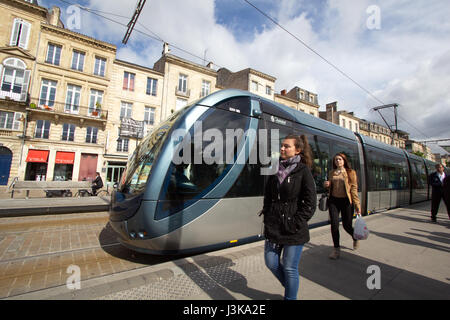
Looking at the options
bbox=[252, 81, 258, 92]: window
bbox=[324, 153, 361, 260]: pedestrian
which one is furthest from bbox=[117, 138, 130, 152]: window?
bbox=[324, 153, 361, 260]: pedestrian

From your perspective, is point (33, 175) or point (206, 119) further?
point (33, 175)

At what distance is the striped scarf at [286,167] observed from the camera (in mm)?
2115

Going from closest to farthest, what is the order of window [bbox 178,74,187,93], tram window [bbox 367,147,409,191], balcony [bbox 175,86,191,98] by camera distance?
tram window [bbox 367,147,409,191], balcony [bbox 175,86,191,98], window [bbox 178,74,187,93]

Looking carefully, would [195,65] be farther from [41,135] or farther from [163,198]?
[163,198]

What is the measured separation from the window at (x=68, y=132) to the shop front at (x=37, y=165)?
1.91 metres

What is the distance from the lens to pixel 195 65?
2567 centimetres

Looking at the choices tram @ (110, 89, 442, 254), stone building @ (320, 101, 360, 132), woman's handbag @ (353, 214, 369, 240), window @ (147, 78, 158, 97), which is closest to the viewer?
tram @ (110, 89, 442, 254)

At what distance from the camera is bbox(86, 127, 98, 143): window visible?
2114cm

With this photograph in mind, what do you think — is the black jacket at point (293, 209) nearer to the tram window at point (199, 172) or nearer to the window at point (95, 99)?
the tram window at point (199, 172)

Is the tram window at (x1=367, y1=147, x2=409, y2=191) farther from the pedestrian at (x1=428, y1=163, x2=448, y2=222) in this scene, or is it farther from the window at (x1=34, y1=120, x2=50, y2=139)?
the window at (x1=34, y1=120, x2=50, y2=139)

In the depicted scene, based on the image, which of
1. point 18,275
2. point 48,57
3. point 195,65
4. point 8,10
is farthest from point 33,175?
point 18,275

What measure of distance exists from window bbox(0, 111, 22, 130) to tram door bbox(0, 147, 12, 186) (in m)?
2.03

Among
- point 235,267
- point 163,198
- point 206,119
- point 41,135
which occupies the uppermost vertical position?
point 41,135

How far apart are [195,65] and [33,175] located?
2013 cm
